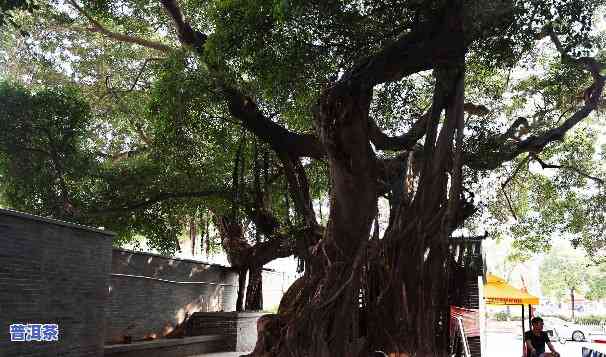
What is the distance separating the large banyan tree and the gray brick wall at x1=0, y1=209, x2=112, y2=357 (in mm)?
2230

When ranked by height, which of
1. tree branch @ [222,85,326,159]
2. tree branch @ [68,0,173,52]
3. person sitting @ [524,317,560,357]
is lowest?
person sitting @ [524,317,560,357]

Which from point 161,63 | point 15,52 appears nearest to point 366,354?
point 161,63

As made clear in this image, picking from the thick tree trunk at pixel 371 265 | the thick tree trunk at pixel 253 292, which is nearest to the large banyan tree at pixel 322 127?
the thick tree trunk at pixel 371 265

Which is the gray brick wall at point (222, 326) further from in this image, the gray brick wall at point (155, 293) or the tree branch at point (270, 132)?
the tree branch at point (270, 132)

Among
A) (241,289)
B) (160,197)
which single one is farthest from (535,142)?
(241,289)

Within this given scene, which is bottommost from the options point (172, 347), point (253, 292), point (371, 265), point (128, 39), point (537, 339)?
point (172, 347)

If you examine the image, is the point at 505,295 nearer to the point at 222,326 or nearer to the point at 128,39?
the point at 222,326

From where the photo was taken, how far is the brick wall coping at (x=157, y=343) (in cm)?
743

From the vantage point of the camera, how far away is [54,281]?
590cm

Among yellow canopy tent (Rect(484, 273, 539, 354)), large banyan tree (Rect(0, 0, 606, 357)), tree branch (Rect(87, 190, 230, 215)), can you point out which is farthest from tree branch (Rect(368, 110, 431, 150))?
yellow canopy tent (Rect(484, 273, 539, 354))

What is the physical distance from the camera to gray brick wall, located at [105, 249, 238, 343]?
873 cm

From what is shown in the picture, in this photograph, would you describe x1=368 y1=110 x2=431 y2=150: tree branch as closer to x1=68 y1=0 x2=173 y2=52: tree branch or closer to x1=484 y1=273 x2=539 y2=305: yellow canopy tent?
x1=484 y1=273 x2=539 y2=305: yellow canopy tent

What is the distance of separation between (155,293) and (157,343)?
154 cm

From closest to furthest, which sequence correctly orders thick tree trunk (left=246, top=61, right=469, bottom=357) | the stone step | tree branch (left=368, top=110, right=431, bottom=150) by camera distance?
1. thick tree trunk (left=246, top=61, right=469, bottom=357)
2. the stone step
3. tree branch (left=368, top=110, right=431, bottom=150)
